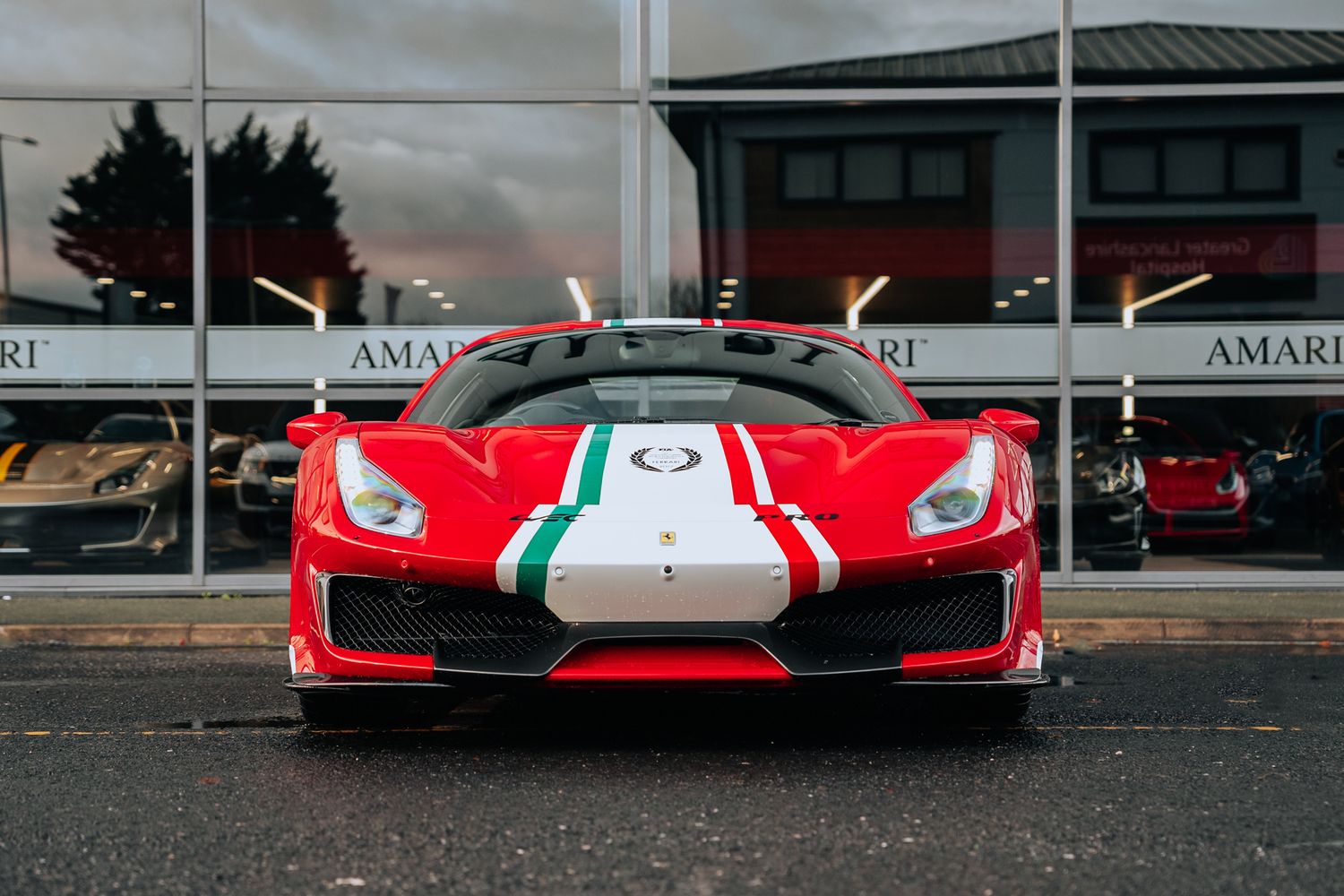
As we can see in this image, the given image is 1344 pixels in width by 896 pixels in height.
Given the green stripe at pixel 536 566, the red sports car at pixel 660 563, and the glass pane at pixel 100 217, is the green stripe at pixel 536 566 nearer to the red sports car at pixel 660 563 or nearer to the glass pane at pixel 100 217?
the red sports car at pixel 660 563

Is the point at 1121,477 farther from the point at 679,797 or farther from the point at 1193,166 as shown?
Answer: the point at 679,797

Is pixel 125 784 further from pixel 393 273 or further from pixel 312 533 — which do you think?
pixel 393 273

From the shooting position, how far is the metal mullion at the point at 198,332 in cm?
923

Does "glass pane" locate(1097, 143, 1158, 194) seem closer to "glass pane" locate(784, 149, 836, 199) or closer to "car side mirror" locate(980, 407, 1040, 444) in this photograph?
"glass pane" locate(784, 149, 836, 199)

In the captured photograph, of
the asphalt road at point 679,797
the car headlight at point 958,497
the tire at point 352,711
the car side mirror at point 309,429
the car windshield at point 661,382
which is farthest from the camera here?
the car windshield at point 661,382

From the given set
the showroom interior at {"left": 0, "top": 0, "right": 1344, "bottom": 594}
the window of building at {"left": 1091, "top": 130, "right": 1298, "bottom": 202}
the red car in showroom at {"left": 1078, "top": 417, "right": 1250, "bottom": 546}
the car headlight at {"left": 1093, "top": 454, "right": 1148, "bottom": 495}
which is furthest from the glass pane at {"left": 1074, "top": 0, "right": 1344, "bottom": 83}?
the car headlight at {"left": 1093, "top": 454, "right": 1148, "bottom": 495}

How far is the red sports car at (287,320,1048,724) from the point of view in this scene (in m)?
3.43

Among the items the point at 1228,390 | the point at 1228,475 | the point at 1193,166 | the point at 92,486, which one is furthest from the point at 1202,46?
the point at 92,486

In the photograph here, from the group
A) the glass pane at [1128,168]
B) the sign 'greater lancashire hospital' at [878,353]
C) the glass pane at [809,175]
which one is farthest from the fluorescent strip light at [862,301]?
the glass pane at [1128,168]

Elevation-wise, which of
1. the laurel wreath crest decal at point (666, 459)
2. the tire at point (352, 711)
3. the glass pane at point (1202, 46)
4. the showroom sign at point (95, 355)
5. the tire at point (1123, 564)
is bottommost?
the tire at point (1123, 564)

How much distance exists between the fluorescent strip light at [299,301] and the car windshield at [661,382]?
4556 millimetres

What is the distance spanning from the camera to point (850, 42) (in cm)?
961

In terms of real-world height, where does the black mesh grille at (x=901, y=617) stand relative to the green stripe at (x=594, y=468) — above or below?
below

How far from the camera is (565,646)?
3436mm
